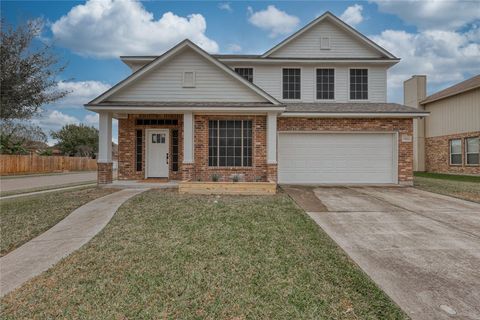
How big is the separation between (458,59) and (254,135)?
18.5 metres

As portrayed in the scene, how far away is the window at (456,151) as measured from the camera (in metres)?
18.7

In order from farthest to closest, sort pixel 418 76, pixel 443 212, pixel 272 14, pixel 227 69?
pixel 418 76, pixel 272 14, pixel 227 69, pixel 443 212

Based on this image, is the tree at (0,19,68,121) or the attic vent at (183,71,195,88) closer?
the tree at (0,19,68,121)

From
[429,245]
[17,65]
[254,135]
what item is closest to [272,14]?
[254,135]

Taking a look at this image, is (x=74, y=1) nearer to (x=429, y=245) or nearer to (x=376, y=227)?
(x=376, y=227)

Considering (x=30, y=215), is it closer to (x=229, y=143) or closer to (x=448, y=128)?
(x=229, y=143)

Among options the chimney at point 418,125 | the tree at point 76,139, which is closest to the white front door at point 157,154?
the chimney at point 418,125

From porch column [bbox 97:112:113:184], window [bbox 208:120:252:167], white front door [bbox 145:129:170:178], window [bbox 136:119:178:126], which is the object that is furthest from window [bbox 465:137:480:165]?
porch column [bbox 97:112:113:184]

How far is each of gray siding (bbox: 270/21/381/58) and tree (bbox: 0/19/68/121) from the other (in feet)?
34.7

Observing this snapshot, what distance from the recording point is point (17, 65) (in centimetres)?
624

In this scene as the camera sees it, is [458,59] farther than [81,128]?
No

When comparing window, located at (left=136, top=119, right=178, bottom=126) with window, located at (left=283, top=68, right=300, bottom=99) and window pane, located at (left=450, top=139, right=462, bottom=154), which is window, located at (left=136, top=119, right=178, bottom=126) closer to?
window, located at (left=283, top=68, right=300, bottom=99)

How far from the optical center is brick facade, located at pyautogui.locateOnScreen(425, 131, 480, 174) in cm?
1797

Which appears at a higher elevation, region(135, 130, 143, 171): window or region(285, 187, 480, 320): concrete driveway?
region(135, 130, 143, 171): window
